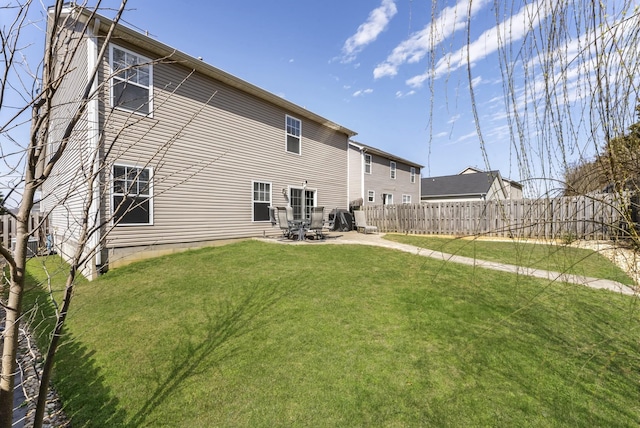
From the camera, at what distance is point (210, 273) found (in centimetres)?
575

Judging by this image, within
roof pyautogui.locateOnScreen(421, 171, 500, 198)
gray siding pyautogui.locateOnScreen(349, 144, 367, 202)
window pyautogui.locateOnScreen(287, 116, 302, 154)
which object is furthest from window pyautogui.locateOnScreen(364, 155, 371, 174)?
roof pyautogui.locateOnScreen(421, 171, 500, 198)

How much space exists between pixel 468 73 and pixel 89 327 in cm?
560

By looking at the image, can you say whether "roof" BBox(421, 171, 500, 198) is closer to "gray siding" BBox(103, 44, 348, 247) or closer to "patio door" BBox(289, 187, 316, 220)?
"patio door" BBox(289, 187, 316, 220)

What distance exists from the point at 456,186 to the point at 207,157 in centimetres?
2672

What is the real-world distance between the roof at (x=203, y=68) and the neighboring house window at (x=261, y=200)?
11.1ft

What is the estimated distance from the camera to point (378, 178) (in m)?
18.6

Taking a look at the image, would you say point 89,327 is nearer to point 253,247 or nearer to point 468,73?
point 253,247

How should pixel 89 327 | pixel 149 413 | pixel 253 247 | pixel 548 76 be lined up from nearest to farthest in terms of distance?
pixel 548 76, pixel 149 413, pixel 89 327, pixel 253 247

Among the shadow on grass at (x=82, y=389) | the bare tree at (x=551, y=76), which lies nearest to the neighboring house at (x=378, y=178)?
the shadow on grass at (x=82, y=389)

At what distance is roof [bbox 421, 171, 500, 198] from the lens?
26172mm

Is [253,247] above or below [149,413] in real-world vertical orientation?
above

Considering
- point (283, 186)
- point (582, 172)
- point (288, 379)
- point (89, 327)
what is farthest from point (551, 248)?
point (283, 186)

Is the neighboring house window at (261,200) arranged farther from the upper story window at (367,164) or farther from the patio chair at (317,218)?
the upper story window at (367,164)

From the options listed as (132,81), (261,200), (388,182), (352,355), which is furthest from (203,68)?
(388,182)
